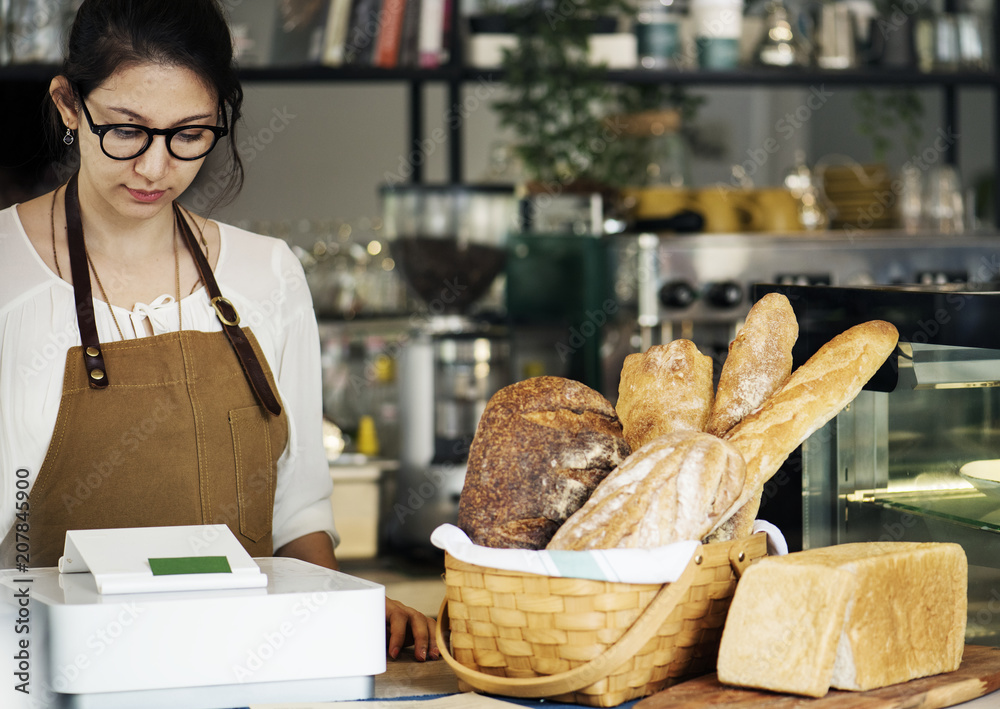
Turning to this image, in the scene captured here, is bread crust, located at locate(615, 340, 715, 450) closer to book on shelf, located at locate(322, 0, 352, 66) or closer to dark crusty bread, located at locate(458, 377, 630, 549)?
dark crusty bread, located at locate(458, 377, 630, 549)

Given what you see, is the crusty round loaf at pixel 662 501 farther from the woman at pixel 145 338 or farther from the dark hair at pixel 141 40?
the dark hair at pixel 141 40

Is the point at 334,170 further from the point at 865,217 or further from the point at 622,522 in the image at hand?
the point at 622,522

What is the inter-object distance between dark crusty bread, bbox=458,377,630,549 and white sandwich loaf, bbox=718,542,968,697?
0.14 meters

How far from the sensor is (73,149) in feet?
4.33

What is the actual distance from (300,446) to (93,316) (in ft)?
0.95

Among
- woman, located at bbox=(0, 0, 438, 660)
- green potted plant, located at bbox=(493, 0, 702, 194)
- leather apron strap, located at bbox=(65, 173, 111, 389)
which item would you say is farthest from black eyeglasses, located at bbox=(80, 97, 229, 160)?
green potted plant, located at bbox=(493, 0, 702, 194)

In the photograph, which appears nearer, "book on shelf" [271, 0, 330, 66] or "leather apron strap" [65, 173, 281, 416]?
"leather apron strap" [65, 173, 281, 416]

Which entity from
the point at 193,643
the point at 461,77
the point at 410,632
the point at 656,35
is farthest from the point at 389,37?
the point at 193,643

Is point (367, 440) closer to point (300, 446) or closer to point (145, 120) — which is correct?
point (300, 446)

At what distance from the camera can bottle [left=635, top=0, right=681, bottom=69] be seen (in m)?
3.06

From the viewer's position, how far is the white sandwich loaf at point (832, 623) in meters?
0.74

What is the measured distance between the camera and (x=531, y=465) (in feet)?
2.61

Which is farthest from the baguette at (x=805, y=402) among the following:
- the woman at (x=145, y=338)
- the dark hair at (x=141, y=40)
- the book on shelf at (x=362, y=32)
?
the book on shelf at (x=362, y=32)

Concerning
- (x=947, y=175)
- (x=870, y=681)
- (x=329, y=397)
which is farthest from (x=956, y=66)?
(x=870, y=681)
